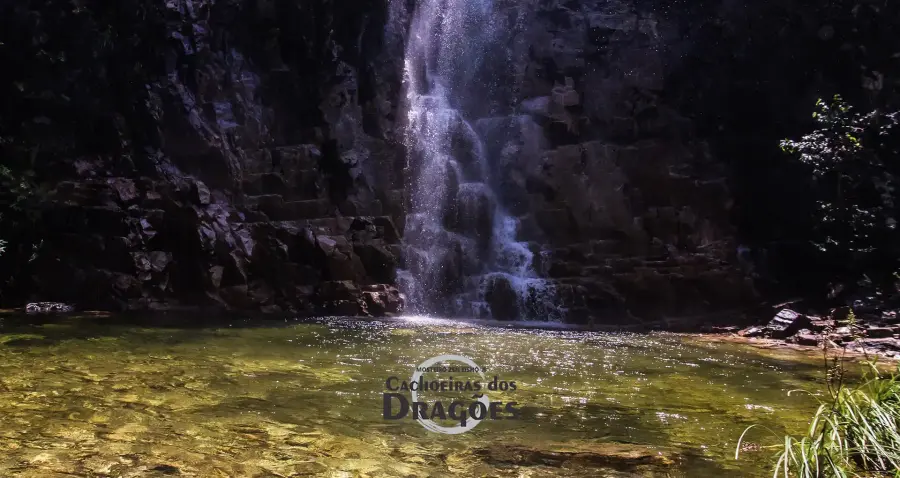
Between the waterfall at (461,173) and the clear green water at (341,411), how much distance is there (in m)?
9.29

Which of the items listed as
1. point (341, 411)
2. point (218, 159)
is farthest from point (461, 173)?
point (341, 411)

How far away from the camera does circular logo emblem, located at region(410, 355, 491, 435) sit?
15.7 ft

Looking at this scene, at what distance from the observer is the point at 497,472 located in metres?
3.79

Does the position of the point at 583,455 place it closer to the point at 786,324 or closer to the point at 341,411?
the point at 341,411

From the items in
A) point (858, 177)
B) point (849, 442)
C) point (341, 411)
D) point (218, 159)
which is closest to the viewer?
point (849, 442)

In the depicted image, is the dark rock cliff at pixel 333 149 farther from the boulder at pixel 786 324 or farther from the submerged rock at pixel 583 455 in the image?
the submerged rock at pixel 583 455

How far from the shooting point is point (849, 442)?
11.5 ft

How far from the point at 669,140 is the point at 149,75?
19.0 metres

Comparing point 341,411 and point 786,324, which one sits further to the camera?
point 786,324

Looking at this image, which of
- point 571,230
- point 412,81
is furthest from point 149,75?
point 571,230

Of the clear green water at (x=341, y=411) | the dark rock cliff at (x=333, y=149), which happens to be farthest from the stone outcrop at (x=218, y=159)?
the clear green water at (x=341, y=411)

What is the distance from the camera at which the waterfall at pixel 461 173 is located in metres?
19.1

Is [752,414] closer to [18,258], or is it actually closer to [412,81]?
[18,258]

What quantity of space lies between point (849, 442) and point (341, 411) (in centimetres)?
397
